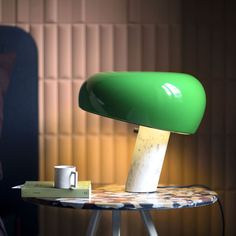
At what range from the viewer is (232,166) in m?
1.96

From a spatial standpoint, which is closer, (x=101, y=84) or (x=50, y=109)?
(x=101, y=84)

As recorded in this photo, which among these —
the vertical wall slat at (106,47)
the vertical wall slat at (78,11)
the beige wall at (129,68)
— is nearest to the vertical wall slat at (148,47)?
the beige wall at (129,68)

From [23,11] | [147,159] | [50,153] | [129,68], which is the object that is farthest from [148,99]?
[23,11]

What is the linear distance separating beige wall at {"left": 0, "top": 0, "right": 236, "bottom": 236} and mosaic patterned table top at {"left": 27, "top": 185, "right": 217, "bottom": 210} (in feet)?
0.86

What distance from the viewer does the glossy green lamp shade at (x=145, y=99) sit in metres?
Answer: 1.48

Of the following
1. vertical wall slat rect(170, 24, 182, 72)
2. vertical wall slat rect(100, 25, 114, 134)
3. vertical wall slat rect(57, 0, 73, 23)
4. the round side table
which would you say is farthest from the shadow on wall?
vertical wall slat rect(170, 24, 182, 72)

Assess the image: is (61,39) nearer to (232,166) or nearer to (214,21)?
(214,21)

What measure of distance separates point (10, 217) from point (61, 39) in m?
0.62

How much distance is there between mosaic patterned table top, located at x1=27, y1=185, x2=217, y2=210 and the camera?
1424 mm

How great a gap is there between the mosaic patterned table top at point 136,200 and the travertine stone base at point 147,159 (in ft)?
0.11

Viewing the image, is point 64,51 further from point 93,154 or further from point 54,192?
point 54,192

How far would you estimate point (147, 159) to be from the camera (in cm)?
162

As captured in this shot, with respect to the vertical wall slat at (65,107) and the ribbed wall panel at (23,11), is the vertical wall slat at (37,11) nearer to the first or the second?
the ribbed wall panel at (23,11)

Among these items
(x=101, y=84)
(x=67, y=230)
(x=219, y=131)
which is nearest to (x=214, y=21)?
(x=219, y=131)
